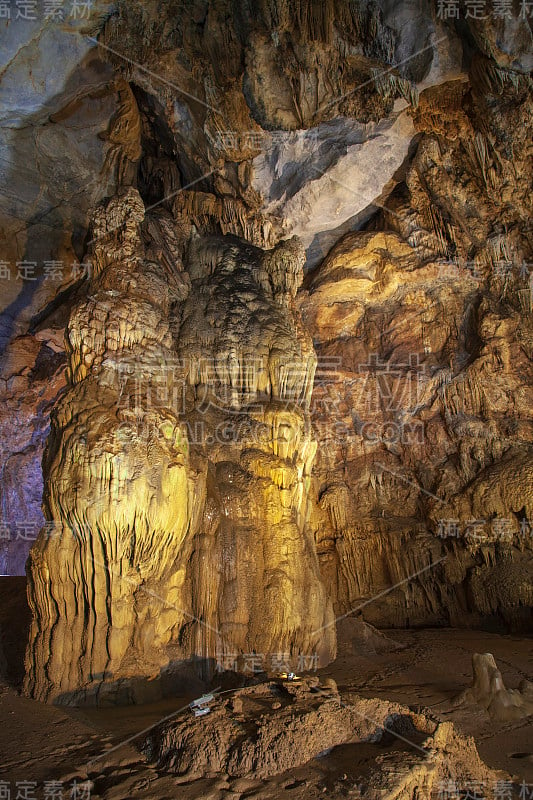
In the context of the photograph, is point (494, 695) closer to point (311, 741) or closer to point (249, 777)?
point (311, 741)

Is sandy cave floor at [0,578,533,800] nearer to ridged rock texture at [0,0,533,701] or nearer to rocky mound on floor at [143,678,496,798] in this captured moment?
rocky mound on floor at [143,678,496,798]

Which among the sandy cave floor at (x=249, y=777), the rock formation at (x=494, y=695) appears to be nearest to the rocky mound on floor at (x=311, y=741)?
the sandy cave floor at (x=249, y=777)

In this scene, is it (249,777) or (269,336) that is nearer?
(249,777)

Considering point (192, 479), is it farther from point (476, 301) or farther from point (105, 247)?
point (476, 301)

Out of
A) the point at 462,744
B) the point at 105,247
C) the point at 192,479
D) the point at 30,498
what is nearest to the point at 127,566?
the point at 192,479

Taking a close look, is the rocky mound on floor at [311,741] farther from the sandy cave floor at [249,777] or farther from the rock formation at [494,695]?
the rock formation at [494,695]

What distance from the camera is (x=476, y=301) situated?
457 inches

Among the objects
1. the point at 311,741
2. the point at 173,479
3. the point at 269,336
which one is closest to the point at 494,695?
the point at 311,741

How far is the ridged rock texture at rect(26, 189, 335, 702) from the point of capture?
588 cm

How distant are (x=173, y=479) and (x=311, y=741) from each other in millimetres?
3154

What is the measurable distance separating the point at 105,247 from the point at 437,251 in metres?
6.74

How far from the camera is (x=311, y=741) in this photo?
13.1 feet

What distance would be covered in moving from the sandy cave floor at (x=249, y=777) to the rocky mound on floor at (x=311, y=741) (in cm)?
9

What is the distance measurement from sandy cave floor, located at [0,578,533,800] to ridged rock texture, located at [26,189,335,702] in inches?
19.4
